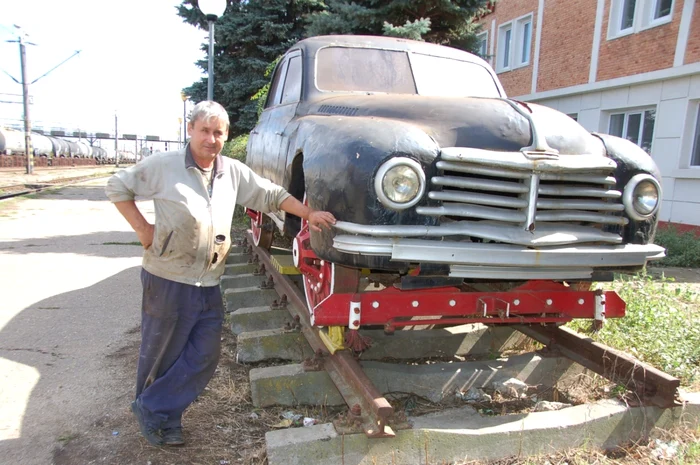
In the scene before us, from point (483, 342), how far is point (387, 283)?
1.13m

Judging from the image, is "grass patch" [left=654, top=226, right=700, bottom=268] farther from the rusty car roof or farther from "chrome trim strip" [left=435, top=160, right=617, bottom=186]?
"chrome trim strip" [left=435, top=160, right=617, bottom=186]

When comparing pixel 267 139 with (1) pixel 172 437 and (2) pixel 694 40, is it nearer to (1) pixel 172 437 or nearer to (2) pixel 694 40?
(1) pixel 172 437

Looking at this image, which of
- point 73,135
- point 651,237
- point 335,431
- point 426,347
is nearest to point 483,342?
point 426,347

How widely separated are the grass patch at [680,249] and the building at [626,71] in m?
0.99

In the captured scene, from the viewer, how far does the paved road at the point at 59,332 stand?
3158 millimetres

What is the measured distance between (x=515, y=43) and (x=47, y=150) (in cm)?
3527

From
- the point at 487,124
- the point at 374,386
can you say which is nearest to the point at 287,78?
the point at 487,124

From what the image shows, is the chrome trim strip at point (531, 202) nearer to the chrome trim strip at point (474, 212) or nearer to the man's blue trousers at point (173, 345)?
the chrome trim strip at point (474, 212)

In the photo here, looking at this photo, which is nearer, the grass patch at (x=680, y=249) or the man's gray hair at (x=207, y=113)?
the man's gray hair at (x=207, y=113)

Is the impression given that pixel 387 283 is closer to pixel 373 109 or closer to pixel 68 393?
pixel 373 109

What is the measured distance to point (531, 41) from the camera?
48.2 feet

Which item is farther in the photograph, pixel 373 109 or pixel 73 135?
pixel 73 135

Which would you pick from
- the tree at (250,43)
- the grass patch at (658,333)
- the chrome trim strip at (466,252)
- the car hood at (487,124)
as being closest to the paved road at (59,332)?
the chrome trim strip at (466,252)

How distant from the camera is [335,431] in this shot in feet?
8.78
